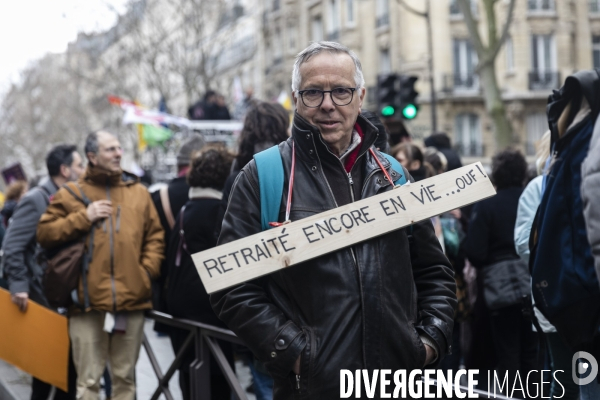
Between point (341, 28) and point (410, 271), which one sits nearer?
point (410, 271)

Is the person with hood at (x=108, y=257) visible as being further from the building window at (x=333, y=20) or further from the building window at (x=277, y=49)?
the building window at (x=277, y=49)

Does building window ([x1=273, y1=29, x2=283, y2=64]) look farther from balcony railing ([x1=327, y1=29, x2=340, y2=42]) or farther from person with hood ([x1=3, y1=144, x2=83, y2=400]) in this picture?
person with hood ([x1=3, y1=144, x2=83, y2=400])

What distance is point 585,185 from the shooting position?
8.89 ft

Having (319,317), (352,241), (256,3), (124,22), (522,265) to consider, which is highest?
(256,3)

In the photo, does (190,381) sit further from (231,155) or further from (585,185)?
(585,185)

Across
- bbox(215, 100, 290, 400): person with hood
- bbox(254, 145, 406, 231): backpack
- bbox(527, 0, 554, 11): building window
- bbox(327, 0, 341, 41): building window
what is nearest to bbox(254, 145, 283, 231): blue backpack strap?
bbox(254, 145, 406, 231): backpack

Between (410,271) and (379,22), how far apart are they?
137 ft

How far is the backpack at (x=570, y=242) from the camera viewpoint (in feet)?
11.5

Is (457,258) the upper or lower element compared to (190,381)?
upper

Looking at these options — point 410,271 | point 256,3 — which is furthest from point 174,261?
point 256,3

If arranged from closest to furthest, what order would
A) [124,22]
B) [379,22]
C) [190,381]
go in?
[190,381]
[124,22]
[379,22]

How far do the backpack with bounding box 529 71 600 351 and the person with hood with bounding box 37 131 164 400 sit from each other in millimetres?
2937

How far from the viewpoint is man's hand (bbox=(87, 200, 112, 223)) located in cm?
579

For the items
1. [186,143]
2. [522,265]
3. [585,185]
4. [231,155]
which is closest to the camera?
[585,185]
